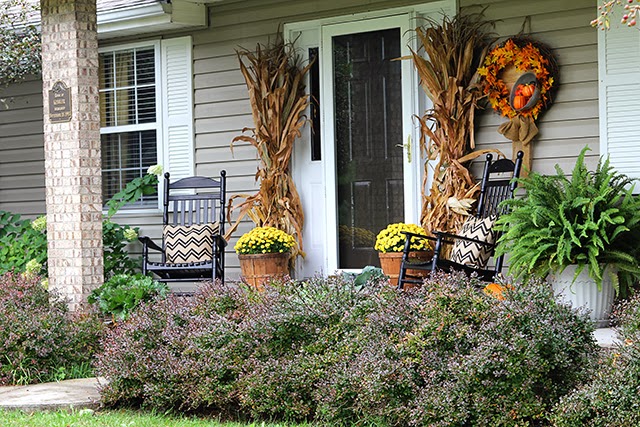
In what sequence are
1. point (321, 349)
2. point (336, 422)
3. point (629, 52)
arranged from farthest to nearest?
point (629, 52) → point (321, 349) → point (336, 422)

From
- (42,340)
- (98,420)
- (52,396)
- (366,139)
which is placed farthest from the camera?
(366,139)

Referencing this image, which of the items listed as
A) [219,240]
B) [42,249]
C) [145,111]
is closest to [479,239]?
[219,240]

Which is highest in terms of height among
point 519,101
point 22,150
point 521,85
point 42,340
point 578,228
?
point 521,85

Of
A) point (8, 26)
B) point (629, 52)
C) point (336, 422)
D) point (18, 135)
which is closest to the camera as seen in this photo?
point (336, 422)

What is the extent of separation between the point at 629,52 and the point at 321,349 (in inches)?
122

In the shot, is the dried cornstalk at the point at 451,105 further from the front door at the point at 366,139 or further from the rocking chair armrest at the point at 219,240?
the rocking chair armrest at the point at 219,240

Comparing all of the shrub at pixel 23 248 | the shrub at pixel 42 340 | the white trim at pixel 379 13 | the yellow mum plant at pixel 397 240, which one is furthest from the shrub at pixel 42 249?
the yellow mum plant at pixel 397 240

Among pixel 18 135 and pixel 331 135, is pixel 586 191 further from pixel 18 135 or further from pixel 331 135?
pixel 18 135

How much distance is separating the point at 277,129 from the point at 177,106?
46.9 inches

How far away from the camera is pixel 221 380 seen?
4.31 m

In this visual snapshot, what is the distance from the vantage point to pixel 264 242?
6.89m

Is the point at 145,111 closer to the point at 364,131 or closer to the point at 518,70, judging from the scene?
the point at 364,131

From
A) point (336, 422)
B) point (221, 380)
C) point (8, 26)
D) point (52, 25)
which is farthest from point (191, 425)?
point (8, 26)

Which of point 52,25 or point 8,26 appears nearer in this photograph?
point 52,25
